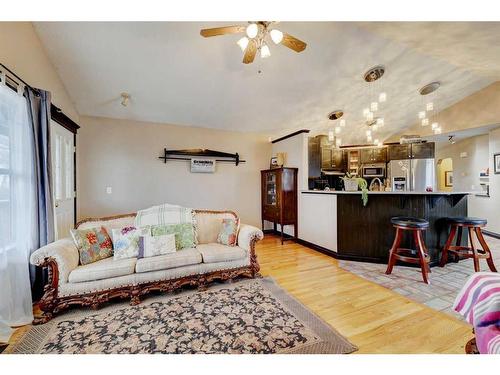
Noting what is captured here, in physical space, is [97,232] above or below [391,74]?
below

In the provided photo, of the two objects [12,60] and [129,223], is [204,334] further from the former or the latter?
[12,60]

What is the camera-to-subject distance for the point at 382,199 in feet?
10.4

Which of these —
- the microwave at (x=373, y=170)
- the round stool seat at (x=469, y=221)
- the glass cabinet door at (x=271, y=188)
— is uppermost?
the microwave at (x=373, y=170)

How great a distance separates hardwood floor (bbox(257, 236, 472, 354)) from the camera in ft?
5.15

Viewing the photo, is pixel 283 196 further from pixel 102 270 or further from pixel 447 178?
pixel 447 178

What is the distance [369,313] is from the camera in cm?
196

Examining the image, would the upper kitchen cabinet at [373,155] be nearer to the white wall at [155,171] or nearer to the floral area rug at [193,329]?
the white wall at [155,171]

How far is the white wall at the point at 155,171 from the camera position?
12.5ft

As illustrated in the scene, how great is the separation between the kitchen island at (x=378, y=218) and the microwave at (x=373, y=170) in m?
2.73


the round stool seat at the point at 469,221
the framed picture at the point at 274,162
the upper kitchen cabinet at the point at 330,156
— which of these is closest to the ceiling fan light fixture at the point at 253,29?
the framed picture at the point at 274,162

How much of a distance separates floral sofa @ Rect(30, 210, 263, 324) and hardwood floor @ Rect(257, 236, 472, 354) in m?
0.63

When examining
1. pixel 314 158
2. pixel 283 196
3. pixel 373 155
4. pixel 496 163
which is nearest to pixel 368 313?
pixel 283 196
